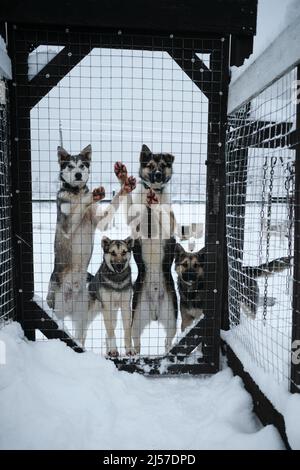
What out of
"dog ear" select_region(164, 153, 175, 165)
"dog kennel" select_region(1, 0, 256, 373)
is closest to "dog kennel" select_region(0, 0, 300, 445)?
"dog kennel" select_region(1, 0, 256, 373)

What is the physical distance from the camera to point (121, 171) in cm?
411

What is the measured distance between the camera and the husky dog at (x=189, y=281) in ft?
13.8

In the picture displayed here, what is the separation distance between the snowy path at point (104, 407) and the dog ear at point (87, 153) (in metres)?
2.26

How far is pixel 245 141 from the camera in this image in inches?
140

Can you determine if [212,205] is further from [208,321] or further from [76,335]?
[76,335]

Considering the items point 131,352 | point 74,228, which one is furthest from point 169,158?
point 131,352

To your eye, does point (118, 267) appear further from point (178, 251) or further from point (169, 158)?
point (169, 158)

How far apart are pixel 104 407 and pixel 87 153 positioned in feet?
10.1

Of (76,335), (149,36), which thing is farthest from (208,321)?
(149,36)

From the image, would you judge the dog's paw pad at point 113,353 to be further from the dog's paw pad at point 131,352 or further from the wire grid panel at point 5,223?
the wire grid panel at point 5,223

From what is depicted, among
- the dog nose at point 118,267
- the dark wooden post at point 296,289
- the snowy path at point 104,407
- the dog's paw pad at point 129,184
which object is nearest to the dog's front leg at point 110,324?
the dog nose at point 118,267

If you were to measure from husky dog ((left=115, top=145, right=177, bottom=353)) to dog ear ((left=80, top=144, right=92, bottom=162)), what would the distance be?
675mm

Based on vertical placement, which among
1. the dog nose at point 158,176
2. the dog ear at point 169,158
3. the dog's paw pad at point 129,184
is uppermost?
the dog ear at point 169,158

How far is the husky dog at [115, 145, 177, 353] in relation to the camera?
4.35 meters
